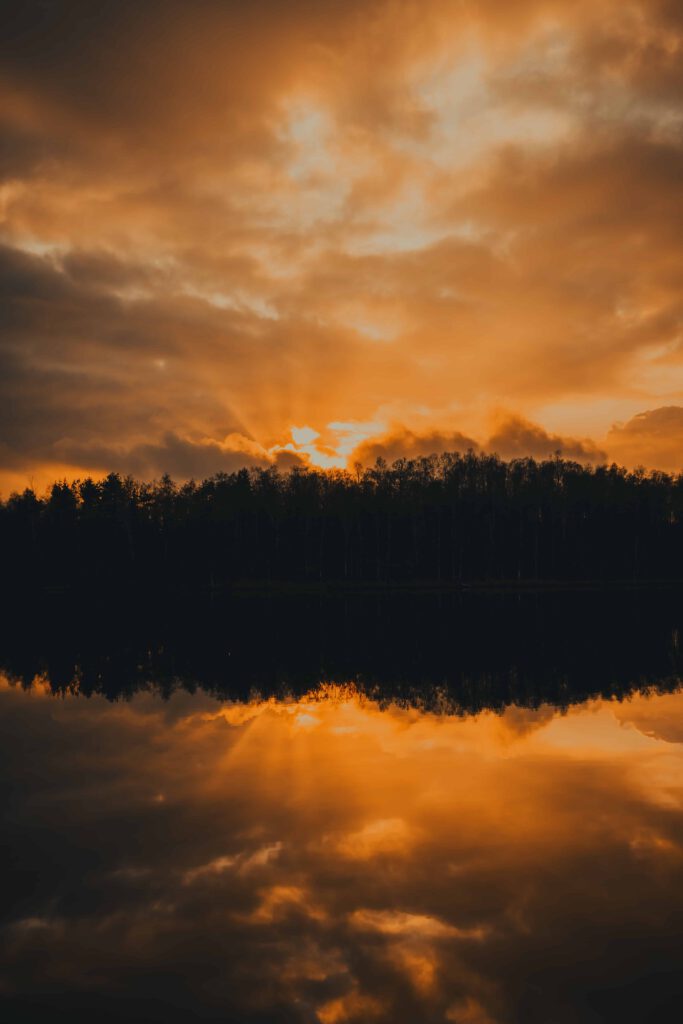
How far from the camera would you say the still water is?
9.35m

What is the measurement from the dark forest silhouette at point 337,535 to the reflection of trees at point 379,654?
62003 millimetres

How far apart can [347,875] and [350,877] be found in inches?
3.9

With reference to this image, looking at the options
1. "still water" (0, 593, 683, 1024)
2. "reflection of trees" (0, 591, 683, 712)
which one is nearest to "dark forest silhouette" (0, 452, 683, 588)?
"reflection of trees" (0, 591, 683, 712)

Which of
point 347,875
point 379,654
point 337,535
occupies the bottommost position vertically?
point 347,875

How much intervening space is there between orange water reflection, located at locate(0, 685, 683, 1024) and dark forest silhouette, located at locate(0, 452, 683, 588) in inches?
4502

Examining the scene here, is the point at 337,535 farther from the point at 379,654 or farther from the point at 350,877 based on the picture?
the point at 350,877

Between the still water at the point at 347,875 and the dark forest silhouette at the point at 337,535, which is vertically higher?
the dark forest silhouette at the point at 337,535

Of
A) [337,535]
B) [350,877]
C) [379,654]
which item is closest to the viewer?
[350,877]

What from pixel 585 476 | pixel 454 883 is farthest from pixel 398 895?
pixel 585 476

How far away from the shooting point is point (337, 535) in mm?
146375

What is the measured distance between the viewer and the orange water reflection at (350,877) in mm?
9391

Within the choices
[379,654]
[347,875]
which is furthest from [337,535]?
[347,875]

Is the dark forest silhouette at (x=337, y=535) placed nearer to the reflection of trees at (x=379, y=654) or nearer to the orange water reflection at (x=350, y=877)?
the reflection of trees at (x=379, y=654)

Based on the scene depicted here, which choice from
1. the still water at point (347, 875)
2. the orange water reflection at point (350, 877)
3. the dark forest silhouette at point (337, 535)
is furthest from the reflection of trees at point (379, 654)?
the dark forest silhouette at point (337, 535)
